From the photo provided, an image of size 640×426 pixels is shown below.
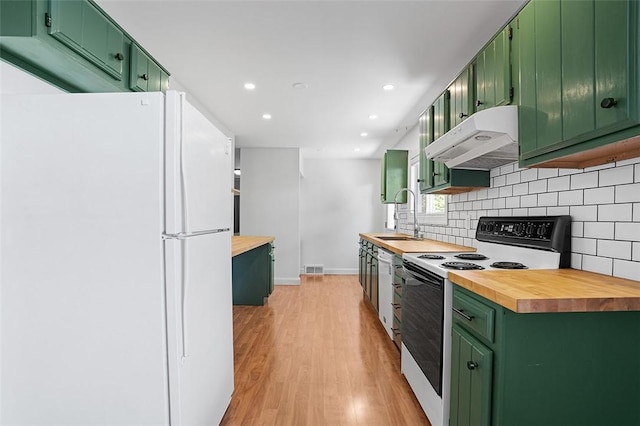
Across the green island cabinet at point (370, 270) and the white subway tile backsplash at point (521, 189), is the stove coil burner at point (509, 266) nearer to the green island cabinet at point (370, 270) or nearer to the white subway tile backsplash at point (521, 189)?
the white subway tile backsplash at point (521, 189)

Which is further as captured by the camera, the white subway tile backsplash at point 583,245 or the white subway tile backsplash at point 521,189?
the white subway tile backsplash at point 521,189

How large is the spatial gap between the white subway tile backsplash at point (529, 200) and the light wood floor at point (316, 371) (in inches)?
57.8

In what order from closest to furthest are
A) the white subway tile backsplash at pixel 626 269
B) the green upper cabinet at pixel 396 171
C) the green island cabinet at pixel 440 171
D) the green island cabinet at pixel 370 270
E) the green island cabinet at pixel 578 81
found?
the green island cabinet at pixel 578 81 < the white subway tile backsplash at pixel 626 269 < the green island cabinet at pixel 440 171 < the green island cabinet at pixel 370 270 < the green upper cabinet at pixel 396 171

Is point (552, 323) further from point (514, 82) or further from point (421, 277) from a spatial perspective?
point (514, 82)

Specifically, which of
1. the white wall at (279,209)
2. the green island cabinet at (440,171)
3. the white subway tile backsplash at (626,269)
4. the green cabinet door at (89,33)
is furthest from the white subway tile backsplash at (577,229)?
the white wall at (279,209)

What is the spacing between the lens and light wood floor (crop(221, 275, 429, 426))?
6.48 ft

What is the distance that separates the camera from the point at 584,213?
1607 millimetres

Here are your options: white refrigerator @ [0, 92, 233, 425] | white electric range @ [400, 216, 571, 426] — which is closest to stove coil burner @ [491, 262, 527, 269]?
white electric range @ [400, 216, 571, 426]

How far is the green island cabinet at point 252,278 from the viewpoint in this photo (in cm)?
438

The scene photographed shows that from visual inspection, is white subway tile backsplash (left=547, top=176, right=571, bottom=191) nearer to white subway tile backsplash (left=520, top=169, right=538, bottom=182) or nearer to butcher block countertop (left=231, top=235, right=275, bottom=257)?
white subway tile backsplash (left=520, top=169, right=538, bottom=182)

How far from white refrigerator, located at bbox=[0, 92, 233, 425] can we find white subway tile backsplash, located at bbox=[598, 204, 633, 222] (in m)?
1.92

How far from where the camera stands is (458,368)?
1.48m

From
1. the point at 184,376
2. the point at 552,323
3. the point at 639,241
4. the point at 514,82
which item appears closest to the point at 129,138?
the point at 184,376

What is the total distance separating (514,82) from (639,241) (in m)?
0.96
